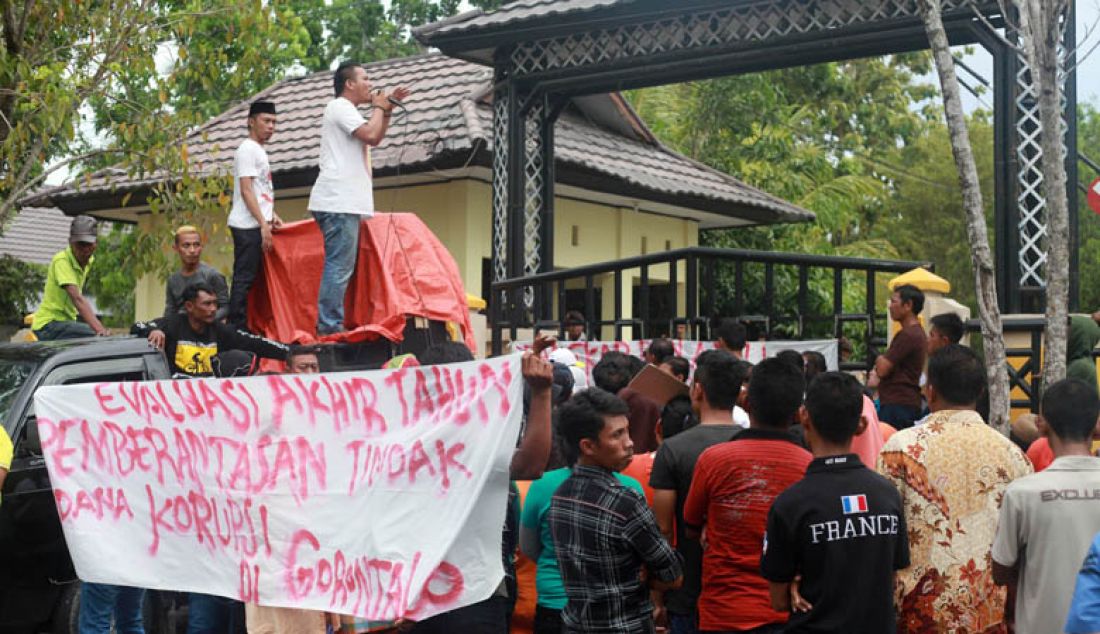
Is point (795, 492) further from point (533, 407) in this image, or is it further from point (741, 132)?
point (741, 132)

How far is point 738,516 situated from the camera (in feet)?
17.4

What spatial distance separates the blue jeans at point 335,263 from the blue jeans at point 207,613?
301 centimetres

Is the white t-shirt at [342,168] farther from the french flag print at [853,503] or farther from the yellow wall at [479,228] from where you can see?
the yellow wall at [479,228]

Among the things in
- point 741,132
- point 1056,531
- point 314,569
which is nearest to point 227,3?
point 314,569

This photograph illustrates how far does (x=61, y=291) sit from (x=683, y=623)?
6.18 m

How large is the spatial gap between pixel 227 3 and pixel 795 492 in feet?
30.7

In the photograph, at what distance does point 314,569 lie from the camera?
6.33m

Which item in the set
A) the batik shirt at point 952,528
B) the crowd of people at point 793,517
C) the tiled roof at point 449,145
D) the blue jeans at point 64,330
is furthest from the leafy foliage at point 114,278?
the batik shirt at point 952,528

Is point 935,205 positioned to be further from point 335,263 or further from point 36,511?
point 36,511

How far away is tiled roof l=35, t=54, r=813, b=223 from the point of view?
17.4 metres

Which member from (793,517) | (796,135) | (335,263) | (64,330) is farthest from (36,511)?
(796,135)

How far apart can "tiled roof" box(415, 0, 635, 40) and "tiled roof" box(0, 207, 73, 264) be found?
2249 centimetres

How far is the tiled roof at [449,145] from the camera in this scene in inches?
685

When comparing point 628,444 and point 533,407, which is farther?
point 533,407
